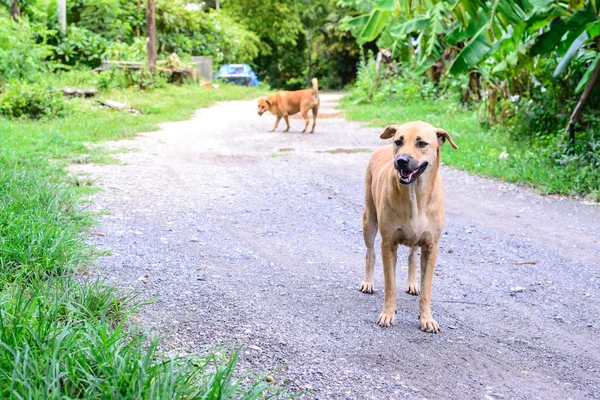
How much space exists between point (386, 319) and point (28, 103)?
11110 mm

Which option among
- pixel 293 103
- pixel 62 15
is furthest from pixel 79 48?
pixel 293 103

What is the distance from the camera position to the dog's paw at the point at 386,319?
3961 millimetres

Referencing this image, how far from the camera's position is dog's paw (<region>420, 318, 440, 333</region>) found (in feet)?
Result: 12.8

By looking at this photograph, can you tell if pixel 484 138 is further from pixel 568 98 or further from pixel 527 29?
pixel 527 29

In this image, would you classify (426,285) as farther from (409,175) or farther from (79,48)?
(79,48)

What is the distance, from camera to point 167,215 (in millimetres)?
6465

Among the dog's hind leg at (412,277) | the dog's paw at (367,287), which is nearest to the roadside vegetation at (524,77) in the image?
the dog's hind leg at (412,277)

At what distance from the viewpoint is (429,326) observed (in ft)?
12.8

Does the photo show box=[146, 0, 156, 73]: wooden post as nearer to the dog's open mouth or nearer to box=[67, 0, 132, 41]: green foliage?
box=[67, 0, 132, 41]: green foliage

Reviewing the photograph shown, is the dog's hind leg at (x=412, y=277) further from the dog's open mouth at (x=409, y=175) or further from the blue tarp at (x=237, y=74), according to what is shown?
the blue tarp at (x=237, y=74)

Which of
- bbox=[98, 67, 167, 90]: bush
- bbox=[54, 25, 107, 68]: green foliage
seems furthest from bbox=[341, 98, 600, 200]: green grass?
bbox=[54, 25, 107, 68]: green foliage

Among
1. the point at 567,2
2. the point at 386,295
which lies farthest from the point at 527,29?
the point at 386,295

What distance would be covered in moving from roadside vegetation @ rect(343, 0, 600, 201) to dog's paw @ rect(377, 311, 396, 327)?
4668 mm

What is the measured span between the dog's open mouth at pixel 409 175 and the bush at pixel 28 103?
10.7 meters
